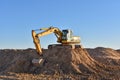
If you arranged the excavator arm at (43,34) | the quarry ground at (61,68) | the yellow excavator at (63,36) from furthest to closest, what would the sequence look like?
the yellow excavator at (63,36), the excavator arm at (43,34), the quarry ground at (61,68)

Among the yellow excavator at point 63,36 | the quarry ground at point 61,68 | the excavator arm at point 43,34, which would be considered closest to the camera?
the quarry ground at point 61,68

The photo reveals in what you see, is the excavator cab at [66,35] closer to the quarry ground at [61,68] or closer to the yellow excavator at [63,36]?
the yellow excavator at [63,36]

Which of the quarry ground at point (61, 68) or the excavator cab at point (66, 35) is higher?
the excavator cab at point (66, 35)

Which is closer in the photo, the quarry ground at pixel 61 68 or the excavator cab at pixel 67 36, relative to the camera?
the quarry ground at pixel 61 68

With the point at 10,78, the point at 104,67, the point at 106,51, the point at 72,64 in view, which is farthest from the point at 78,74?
the point at 106,51

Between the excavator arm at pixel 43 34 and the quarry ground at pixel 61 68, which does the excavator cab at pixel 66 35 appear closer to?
the excavator arm at pixel 43 34

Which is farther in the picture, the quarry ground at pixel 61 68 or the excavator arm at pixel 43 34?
the excavator arm at pixel 43 34

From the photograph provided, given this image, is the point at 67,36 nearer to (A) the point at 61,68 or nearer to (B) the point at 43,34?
(B) the point at 43,34

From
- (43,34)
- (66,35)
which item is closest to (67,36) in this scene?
(66,35)

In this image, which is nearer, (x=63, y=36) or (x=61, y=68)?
(x=61, y=68)

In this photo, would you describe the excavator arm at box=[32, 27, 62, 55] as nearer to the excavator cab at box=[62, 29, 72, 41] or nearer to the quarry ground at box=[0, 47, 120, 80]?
the excavator cab at box=[62, 29, 72, 41]

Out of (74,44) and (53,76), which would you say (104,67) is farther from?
(53,76)

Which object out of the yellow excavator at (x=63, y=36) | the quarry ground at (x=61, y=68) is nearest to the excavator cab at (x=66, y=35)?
the yellow excavator at (x=63, y=36)

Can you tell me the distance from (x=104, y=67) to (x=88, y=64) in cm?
198
